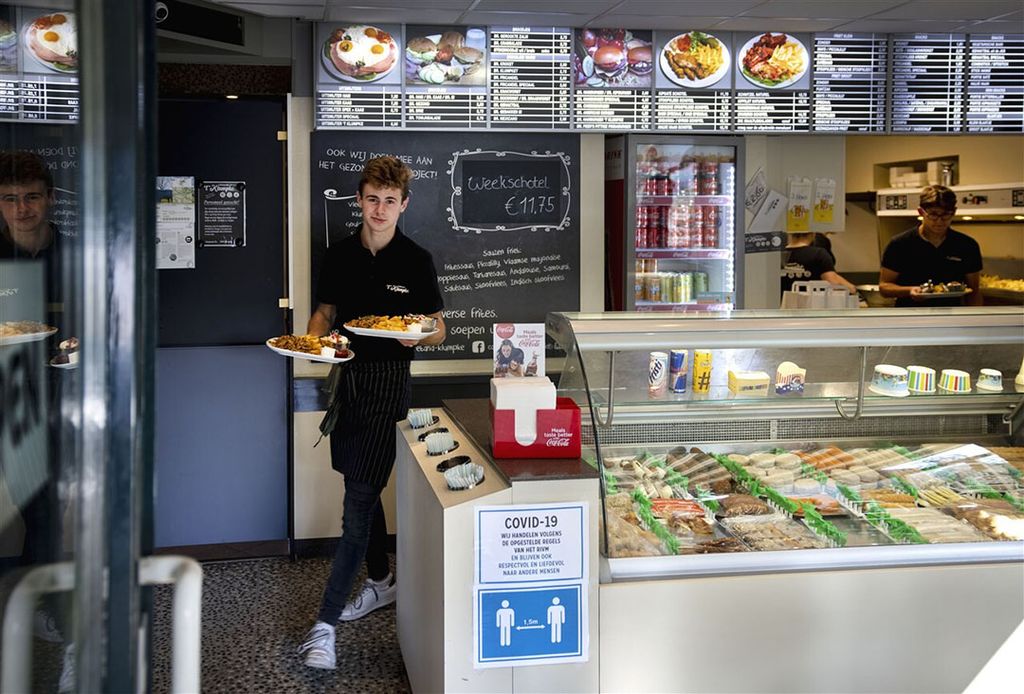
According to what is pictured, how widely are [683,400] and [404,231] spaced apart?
2.73 meters

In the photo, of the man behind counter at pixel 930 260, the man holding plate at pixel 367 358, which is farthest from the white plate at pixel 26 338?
the man behind counter at pixel 930 260

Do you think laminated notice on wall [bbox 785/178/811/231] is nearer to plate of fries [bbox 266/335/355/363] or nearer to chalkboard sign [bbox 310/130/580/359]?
chalkboard sign [bbox 310/130/580/359]

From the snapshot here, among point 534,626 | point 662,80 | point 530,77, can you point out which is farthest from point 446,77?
point 534,626

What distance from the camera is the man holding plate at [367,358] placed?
408 centimetres

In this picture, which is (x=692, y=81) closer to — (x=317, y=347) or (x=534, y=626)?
(x=317, y=347)

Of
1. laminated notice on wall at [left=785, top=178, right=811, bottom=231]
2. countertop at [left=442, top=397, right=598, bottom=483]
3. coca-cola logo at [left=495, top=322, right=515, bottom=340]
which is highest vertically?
laminated notice on wall at [left=785, top=178, right=811, bottom=231]

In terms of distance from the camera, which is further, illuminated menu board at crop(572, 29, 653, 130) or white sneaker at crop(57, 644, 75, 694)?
illuminated menu board at crop(572, 29, 653, 130)

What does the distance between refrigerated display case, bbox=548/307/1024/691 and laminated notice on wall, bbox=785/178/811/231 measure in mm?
2741

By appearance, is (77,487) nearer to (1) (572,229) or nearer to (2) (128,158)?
(2) (128,158)

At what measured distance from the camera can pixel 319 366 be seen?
217 inches

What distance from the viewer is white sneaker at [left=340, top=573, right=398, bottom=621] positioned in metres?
4.58

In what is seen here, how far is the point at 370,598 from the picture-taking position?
15.2ft

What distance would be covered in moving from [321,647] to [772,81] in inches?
159

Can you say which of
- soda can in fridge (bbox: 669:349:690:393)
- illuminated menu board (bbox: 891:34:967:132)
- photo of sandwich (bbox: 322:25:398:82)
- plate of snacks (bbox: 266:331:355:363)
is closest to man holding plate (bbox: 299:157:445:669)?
plate of snacks (bbox: 266:331:355:363)
